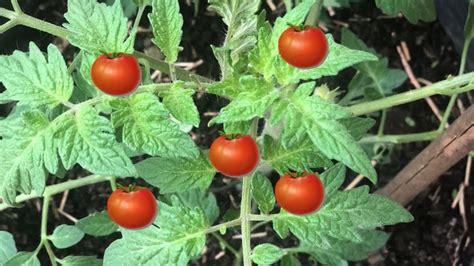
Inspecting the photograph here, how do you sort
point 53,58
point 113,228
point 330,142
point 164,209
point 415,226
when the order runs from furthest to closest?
1. point 415,226
2. point 113,228
3. point 164,209
4. point 53,58
5. point 330,142

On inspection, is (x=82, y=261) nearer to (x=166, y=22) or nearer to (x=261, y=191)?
(x=261, y=191)

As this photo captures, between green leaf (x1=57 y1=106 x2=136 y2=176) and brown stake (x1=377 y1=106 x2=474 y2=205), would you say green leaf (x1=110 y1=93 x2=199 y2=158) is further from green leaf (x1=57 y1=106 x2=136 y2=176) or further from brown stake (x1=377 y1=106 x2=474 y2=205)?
brown stake (x1=377 y1=106 x2=474 y2=205)

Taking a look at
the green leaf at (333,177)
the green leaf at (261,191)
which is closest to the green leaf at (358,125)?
the green leaf at (333,177)

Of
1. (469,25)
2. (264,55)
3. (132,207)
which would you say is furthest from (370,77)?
(132,207)

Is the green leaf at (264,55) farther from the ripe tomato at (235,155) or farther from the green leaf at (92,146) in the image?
the green leaf at (92,146)

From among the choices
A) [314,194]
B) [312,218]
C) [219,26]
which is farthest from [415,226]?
[314,194]

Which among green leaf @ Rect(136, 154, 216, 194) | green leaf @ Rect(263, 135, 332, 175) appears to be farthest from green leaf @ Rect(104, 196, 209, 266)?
green leaf @ Rect(263, 135, 332, 175)

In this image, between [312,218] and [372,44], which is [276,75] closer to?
[312,218]
